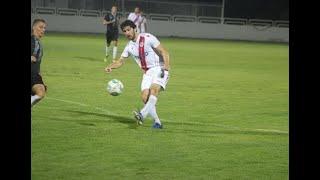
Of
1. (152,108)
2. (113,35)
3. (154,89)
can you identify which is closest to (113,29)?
(113,35)

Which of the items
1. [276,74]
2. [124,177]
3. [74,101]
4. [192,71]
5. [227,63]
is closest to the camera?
[124,177]

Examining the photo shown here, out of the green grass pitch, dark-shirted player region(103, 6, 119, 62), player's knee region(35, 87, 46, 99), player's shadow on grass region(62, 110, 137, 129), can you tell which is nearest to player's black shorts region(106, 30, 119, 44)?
dark-shirted player region(103, 6, 119, 62)

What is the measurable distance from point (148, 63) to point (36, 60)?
42.3 inches

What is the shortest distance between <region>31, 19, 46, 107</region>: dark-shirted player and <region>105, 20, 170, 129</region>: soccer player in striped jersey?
2.61 ft

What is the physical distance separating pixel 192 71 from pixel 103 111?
4.18 m

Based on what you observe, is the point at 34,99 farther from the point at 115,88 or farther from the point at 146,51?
the point at 115,88

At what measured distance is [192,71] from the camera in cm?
960

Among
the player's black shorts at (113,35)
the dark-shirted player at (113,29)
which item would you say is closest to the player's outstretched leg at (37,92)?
the dark-shirted player at (113,29)

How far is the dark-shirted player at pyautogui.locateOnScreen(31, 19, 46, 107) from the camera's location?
4.65m

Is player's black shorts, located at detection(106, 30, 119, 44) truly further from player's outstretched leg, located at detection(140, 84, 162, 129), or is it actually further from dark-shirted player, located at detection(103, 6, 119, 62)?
player's outstretched leg, located at detection(140, 84, 162, 129)

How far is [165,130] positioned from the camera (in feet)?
16.5
